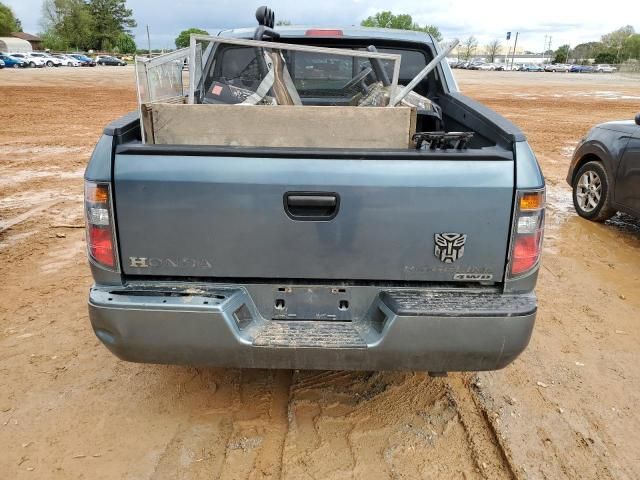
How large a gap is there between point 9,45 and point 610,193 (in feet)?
314

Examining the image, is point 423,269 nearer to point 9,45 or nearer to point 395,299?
point 395,299

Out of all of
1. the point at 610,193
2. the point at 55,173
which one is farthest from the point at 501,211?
the point at 55,173

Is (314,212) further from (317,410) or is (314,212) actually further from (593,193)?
(593,193)

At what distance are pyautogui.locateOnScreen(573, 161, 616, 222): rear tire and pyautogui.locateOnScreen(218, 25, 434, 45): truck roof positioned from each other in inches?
118

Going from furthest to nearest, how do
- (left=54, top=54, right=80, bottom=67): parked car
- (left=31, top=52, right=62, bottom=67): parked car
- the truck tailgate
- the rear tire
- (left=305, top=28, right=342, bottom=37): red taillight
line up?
(left=54, top=54, right=80, bottom=67): parked car → (left=31, top=52, right=62, bottom=67): parked car → the rear tire → (left=305, top=28, right=342, bottom=37): red taillight → the truck tailgate

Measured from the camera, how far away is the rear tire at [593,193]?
6.49 m

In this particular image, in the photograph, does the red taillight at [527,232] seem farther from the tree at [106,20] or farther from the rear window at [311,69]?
the tree at [106,20]

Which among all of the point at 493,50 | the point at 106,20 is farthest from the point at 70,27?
the point at 493,50

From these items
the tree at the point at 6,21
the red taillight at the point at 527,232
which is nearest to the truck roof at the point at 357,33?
the red taillight at the point at 527,232

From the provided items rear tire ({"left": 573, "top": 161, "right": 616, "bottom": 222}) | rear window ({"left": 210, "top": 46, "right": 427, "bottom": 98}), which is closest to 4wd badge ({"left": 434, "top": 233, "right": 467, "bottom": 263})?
rear window ({"left": 210, "top": 46, "right": 427, "bottom": 98})

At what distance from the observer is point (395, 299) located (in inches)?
102

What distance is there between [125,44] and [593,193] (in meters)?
119

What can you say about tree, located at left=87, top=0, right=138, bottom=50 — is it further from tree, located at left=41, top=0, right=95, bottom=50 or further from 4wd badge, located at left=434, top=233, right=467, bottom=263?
4wd badge, located at left=434, top=233, right=467, bottom=263

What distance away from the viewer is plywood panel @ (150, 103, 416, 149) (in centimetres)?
275
